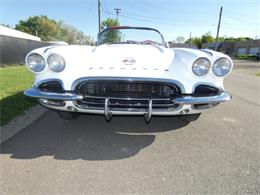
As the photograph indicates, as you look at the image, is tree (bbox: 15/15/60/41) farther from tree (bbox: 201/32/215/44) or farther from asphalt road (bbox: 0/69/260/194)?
asphalt road (bbox: 0/69/260/194)

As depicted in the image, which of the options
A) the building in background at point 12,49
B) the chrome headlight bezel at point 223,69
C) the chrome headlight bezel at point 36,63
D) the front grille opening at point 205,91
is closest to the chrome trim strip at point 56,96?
the chrome headlight bezel at point 36,63

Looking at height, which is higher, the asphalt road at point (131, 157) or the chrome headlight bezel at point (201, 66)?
the chrome headlight bezel at point (201, 66)

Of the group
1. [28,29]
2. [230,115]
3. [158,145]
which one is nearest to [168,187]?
[158,145]

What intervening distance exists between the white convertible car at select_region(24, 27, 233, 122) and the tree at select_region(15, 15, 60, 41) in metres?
76.7

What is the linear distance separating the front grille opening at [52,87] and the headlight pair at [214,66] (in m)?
1.51

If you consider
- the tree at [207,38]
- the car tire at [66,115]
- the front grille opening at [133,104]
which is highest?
the tree at [207,38]

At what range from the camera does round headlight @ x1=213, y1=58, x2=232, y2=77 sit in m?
2.50

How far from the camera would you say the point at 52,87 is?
8.18 ft

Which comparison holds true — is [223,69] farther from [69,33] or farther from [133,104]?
[69,33]

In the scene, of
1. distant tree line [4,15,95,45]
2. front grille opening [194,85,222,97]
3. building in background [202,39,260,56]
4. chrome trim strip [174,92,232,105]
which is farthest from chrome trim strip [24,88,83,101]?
distant tree line [4,15,95,45]

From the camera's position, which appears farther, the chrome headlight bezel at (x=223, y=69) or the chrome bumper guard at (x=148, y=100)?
the chrome headlight bezel at (x=223, y=69)

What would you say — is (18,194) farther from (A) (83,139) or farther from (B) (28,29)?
(B) (28,29)

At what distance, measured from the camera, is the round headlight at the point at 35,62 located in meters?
2.52

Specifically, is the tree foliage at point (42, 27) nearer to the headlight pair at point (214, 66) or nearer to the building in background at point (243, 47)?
the building in background at point (243, 47)
